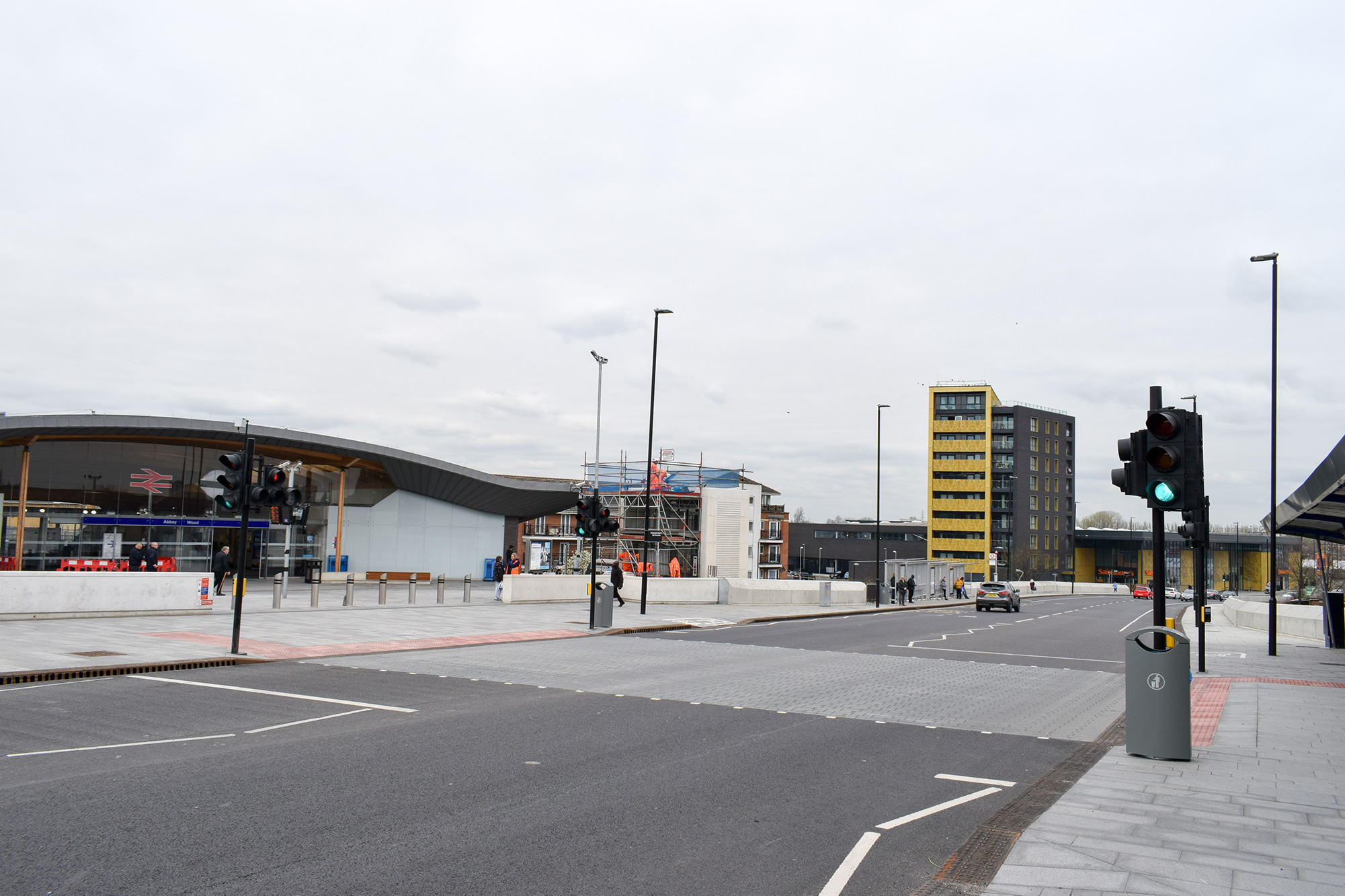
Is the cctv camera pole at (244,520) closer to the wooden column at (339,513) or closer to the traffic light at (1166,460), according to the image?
the traffic light at (1166,460)

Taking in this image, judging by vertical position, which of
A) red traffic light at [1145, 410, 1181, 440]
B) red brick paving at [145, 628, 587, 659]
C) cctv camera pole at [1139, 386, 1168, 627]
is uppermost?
red traffic light at [1145, 410, 1181, 440]

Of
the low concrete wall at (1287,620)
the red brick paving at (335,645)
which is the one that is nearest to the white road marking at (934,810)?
the red brick paving at (335,645)

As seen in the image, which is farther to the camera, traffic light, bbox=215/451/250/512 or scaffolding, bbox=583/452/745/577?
scaffolding, bbox=583/452/745/577

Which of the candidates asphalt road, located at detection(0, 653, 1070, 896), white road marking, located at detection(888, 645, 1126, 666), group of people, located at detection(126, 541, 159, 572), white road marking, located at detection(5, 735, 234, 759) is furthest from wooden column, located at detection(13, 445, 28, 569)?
white road marking, located at detection(888, 645, 1126, 666)

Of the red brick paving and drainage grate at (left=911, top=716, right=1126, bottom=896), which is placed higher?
drainage grate at (left=911, top=716, right=1126, bottom=896)

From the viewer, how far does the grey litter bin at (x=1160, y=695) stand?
890 cm

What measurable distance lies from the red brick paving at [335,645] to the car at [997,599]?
106 feet

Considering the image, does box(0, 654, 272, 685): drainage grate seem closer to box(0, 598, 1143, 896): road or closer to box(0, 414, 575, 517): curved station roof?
box(0, 598, 1143, 896): road

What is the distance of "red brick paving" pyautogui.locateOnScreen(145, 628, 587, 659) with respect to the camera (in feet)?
55.7

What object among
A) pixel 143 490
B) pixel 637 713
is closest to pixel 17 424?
pixel 143 490

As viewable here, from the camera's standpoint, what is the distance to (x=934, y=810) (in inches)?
291

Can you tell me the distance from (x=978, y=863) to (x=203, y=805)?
5418 mm

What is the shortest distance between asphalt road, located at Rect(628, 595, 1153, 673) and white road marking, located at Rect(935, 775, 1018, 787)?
12.0m

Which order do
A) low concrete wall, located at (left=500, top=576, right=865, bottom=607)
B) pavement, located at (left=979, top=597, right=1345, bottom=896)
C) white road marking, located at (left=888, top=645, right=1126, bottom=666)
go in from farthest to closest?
low concrete wall, located at (left=500, top=576, right=865, bottom=607) → white road marking, located at (left=888, top=645, right=1126, bottom=666) → pavement, located at (left=979, top=597, right=1345, bottom=896)
